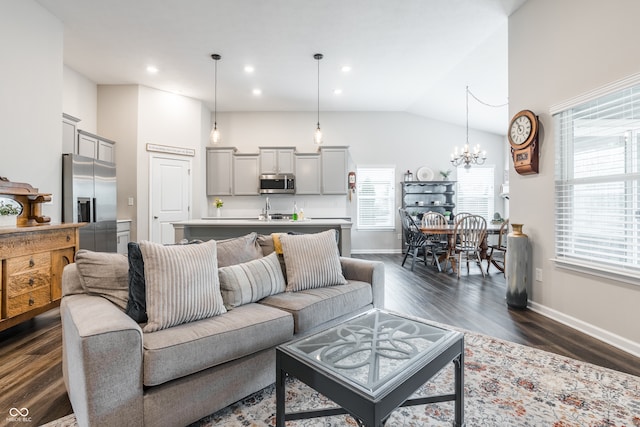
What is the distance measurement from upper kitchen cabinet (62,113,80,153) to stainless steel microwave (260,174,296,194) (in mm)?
3224

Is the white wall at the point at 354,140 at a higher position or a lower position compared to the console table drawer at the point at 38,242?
higher

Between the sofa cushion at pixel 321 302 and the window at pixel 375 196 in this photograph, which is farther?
the window at pixel 375 196

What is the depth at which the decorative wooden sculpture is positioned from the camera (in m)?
2.87

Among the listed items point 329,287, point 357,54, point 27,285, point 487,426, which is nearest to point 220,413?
point 329,287

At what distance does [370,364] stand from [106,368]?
1.07 meters

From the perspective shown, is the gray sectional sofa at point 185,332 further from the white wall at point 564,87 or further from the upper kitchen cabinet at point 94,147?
the upper kitchen cabinet at point 94,147

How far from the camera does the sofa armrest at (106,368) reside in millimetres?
1188

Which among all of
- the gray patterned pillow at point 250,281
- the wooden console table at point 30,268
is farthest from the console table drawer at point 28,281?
the gray patterned pillow at point 250,281

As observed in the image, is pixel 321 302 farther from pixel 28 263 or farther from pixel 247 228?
pixel 28 263

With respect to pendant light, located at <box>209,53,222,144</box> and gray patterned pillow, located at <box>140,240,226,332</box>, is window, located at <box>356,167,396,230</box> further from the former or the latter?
gray patterned pillow, located at <box>140,240,226,332</box>

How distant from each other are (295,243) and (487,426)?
162cm

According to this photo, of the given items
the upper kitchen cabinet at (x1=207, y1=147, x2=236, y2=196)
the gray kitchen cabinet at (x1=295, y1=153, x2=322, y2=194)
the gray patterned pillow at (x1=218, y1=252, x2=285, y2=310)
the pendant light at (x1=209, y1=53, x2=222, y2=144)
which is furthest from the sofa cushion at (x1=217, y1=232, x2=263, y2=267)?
the upper kitchen cabinet at (x1=207, y1=147, x2=236, y2=196)

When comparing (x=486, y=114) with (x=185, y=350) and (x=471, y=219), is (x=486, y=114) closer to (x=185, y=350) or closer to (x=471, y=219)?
(x=471, y=219)

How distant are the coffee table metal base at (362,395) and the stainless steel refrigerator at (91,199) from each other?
3.84 m
